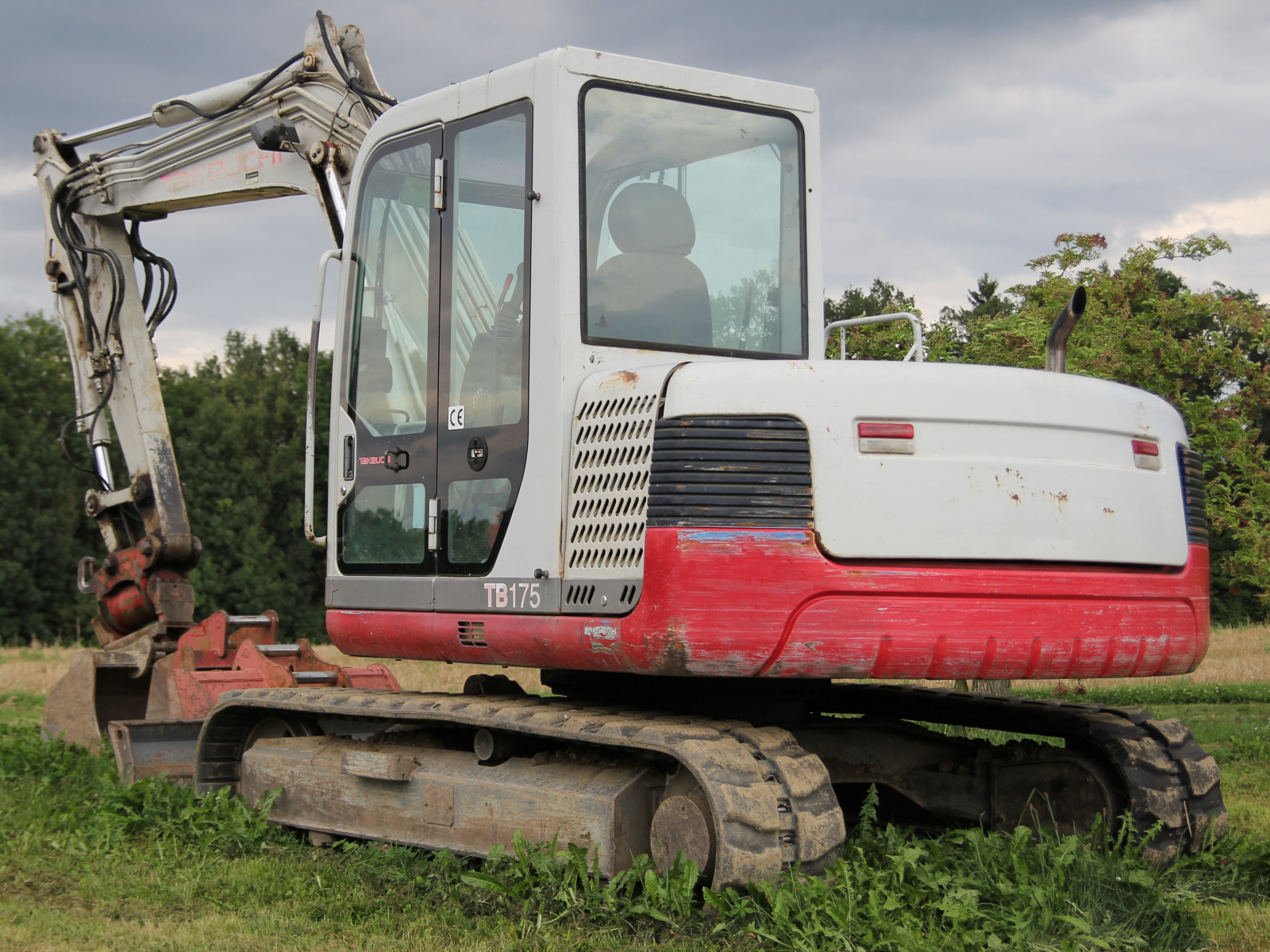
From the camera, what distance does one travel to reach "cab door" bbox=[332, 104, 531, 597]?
5473 millimetres

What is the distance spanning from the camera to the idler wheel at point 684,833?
4.53 meters

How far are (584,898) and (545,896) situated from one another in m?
0.21

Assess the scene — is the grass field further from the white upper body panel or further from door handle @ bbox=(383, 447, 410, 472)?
door handle @ bbox=(383, 447, 410, 472)

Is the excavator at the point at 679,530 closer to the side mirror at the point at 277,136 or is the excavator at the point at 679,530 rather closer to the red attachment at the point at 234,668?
the red attachment at the point at 234,668

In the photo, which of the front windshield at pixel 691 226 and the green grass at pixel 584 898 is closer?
the green grass at pixel 584 898

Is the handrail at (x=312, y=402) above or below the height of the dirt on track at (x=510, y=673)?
above

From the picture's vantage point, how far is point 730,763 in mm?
4496

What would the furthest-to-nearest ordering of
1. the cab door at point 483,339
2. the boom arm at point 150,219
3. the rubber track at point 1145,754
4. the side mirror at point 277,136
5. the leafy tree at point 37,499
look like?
the leafy tree at point 37,499
the boom arm at point 150,219
the side mirror at point 277,136
the cab door at point 483,339
the rubber track at point 1145,754

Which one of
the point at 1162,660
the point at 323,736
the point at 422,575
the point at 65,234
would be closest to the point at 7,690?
the point at 65,234

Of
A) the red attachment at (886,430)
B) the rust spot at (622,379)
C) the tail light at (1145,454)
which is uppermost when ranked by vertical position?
the rust spot at (622,379)

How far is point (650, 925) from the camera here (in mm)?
4520

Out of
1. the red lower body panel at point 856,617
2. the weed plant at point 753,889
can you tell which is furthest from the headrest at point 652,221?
the weed plant at point 753,889

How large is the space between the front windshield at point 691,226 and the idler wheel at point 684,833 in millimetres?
1806

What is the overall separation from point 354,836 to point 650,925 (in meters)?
2.04
